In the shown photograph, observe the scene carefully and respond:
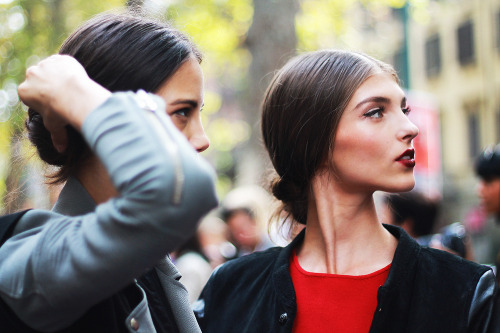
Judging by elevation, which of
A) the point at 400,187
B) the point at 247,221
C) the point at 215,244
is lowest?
the point at 215,244

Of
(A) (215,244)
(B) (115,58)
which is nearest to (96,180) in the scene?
(B) (115,58)

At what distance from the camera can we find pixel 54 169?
81.0 inches

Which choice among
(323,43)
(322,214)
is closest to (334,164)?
(322,214)

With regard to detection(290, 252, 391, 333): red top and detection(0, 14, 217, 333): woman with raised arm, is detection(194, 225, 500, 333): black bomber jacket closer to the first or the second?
detection(290, 252, 391, 333): red top

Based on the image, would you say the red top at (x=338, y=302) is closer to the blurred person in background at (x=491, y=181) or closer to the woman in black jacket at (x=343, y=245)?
the woman in black jacket at (x=343, y=245)

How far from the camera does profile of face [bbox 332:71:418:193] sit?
237cm

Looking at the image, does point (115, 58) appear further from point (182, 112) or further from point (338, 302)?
point (338, 302)

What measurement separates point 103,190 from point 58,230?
417 millimetres

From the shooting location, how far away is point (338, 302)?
237 cm

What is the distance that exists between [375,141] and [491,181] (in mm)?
3184

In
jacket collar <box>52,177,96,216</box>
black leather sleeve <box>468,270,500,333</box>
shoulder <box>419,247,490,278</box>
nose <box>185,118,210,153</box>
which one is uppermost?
nose <box>185,118,210,153</box>

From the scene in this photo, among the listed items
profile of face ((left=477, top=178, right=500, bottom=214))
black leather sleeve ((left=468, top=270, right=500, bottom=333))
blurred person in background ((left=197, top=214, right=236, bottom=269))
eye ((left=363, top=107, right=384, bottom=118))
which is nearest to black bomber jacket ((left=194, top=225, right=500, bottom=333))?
black leather sleeve ((left=468, top=270, right=500, bottom=333))

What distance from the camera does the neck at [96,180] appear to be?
1.81m

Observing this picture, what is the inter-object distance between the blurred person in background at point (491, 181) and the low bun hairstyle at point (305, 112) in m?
2.89
